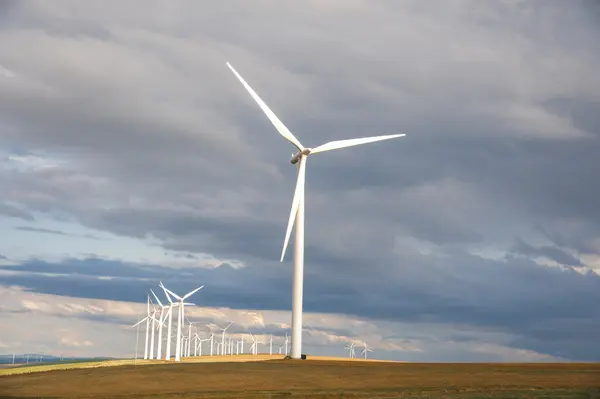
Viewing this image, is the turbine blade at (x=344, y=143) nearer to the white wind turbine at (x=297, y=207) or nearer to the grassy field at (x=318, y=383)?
the white wind turbine at (x=297, y=207)

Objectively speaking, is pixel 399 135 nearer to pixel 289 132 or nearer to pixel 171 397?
pixel 289 132

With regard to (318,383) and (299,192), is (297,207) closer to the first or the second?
(299,192)

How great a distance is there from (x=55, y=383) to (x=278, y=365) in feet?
94.1

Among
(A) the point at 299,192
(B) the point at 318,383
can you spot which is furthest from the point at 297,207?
(B) the point at 318,383

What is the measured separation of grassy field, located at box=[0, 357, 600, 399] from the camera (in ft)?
229

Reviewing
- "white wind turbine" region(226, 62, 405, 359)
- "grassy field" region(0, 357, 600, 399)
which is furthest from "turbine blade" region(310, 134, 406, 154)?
"grassy field" region(0, 357, 600, 399)

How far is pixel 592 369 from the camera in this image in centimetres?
9644

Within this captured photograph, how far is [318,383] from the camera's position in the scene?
8144 cm

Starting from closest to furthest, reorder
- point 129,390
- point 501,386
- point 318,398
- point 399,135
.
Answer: point 318,398 → point 501,386 → point 129,390 → point 399,135

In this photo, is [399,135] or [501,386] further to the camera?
[399,135]

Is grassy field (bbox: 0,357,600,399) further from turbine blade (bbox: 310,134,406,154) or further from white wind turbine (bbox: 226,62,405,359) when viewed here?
turbine blade (bbox: 310,134,406,154)

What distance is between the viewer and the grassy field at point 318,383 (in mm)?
69812

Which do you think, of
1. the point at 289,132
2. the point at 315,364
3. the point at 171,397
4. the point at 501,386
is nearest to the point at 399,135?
the point at 289,132

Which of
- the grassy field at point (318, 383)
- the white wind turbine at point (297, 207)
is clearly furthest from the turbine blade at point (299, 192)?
the grassy field at point (318, 383)
